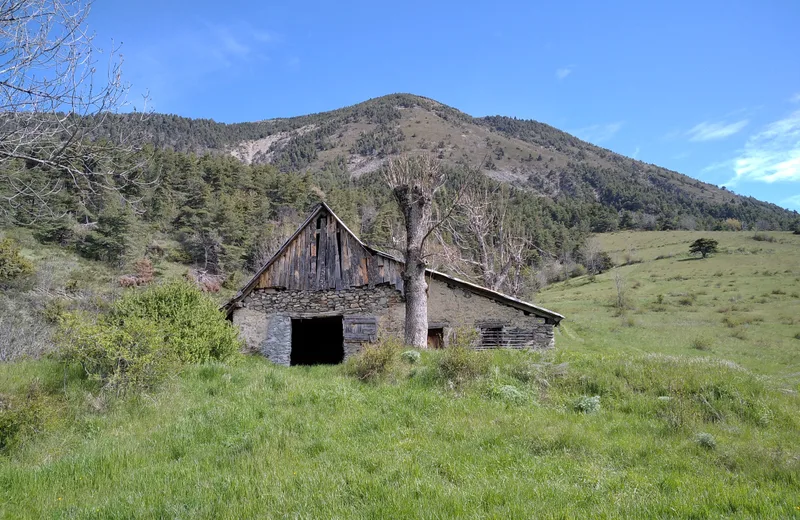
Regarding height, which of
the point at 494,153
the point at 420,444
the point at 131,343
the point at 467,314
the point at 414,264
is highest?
the point at 494,153

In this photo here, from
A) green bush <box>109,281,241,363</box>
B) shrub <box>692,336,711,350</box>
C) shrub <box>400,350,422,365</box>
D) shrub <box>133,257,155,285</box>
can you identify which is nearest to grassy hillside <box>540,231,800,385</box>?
shrub <box>692,336,711,350</box>

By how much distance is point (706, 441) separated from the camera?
5.97 metres

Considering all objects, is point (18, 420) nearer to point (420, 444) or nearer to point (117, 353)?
point (117, 353)

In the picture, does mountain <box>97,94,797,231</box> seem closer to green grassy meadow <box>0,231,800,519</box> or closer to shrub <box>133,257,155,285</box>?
shrub <box>133,257,155,285</box>

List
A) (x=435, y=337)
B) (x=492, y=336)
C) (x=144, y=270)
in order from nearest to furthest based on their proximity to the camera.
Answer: (x=492, y=336), (x=435, y=337), (x=144, y=270)

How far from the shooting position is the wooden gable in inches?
633

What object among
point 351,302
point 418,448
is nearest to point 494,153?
point 351,302

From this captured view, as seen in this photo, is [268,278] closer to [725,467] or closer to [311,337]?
[311,337]

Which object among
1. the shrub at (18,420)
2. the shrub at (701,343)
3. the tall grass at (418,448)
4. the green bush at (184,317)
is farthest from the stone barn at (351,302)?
the shrub at (701,343)

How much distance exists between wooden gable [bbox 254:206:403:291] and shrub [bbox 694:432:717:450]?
10.7 metres

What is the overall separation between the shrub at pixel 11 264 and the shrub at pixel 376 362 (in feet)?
97.1

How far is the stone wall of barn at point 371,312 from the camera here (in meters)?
15.5

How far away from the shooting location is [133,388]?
25.5 feet

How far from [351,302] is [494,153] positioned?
144 meters
